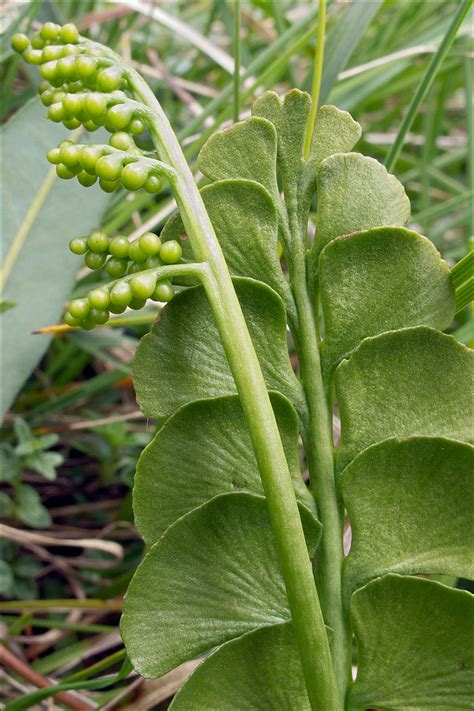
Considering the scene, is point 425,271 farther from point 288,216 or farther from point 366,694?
point 366,694

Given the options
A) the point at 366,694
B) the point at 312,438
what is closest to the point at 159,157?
the point at 312,438

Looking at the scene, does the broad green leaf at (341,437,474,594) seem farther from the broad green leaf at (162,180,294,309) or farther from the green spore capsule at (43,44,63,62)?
the green spore capsule at (43,44,63,62)

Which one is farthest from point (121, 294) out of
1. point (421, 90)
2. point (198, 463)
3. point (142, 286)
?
point (421, 90)

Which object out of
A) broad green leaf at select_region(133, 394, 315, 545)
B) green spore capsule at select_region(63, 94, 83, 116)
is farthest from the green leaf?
green spore capsule at select_region(63, 94, 83, 116)

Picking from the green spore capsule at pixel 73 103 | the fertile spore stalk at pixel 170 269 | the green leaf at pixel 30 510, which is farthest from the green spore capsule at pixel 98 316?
the green leaf at pixel 30 510

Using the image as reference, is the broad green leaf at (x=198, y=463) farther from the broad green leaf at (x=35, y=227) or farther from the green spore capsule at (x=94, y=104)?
the broad green leaf at (x=35, y=227)
